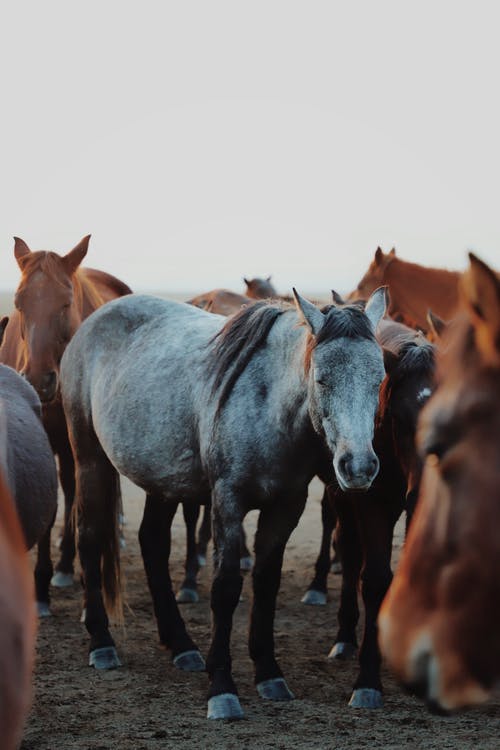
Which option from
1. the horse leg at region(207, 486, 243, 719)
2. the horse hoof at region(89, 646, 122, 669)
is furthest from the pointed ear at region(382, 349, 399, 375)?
the horse hoof at region(89, 646, 122, 669)

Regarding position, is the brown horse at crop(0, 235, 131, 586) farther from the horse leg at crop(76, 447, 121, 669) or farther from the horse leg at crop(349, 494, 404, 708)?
the horse leg at crop(349, 494, 404, 708)

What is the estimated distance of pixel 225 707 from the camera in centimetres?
503

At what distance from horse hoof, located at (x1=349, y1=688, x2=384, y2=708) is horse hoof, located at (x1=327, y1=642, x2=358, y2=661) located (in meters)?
0.83

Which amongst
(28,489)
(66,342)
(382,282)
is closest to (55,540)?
(66,342)

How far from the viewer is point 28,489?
4.80 meters

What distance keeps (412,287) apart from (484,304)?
8.63m

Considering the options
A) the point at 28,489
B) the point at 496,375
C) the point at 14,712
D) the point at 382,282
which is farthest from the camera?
Answer: the point at 382,282

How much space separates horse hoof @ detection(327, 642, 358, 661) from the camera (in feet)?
20.0

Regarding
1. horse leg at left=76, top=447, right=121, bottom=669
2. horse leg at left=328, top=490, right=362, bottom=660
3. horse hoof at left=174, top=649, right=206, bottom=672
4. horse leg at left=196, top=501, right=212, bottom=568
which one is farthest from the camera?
horse leg at left=196, top=501, right=212, bottom=568

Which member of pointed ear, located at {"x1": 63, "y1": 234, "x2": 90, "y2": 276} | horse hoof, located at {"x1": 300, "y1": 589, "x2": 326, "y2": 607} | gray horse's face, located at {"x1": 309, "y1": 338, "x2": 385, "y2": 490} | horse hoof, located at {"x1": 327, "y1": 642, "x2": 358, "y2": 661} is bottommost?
horse hoof, located at {"x1": 300, "y1": 589, "x2": 326, "y2": 607}

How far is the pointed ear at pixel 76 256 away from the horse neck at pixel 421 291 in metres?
3.70

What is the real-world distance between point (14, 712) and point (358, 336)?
3.07 m

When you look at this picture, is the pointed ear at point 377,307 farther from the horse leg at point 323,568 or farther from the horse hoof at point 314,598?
the horse hoof at point 314,598

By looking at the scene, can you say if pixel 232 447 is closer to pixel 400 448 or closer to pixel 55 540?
pixel 400 448
